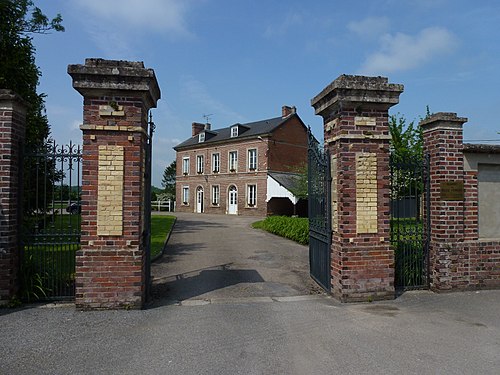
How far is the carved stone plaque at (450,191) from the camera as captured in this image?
6.64 meters

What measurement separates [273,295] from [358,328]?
6.68 feet

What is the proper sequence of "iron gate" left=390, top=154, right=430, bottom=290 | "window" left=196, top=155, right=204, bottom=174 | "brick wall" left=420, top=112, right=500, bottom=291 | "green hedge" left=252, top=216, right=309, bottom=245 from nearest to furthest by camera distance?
"brick wall" left=420, top=112, right=500, bottom=291 → "iron gate" left=390, top=154, right=430, bottom=290 → "green hedge" left=252, top=216, right=309, bottom=245 → "window" left=196, top=155, right=204, bottom=174

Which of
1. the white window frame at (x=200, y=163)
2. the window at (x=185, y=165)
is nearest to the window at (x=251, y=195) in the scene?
the white window frame at (x=200, y=163)

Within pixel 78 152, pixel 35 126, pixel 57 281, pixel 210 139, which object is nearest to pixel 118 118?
pixel 78 152

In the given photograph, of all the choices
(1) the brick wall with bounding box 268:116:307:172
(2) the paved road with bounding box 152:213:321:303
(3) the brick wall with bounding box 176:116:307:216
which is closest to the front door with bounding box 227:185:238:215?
(3) the brick wall with bounding box 176:116:307:216

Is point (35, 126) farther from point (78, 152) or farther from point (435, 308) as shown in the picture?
point (435, 308)

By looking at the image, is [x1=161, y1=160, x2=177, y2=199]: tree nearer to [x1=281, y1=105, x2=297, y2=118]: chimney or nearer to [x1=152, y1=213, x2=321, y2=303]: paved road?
[x1=281, y1=105, x2=297, y2=118]: chimney

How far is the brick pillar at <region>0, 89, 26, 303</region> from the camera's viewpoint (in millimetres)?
5586

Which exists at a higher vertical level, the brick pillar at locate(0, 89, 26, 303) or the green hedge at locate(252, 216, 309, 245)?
the brick pillar at locate(0, 89, 26, 303)

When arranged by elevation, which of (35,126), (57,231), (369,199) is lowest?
(57,231)

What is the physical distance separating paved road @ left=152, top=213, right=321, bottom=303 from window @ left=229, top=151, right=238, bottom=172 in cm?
2052

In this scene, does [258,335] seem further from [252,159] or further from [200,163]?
[200,163]

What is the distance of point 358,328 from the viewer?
486cm

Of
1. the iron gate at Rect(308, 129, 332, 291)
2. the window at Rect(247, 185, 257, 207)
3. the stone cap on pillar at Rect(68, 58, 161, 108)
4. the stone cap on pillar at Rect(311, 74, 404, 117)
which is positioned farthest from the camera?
the window at Rect(247, 185, 257, 207)
